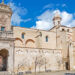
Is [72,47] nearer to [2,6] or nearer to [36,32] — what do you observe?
[36,32]

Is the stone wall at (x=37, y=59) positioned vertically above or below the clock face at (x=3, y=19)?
below

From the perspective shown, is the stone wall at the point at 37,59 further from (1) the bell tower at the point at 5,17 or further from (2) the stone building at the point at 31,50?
(1) the bell tower at the point at 5,17

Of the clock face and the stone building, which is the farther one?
the clock face

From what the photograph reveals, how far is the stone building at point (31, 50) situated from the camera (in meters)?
19.8

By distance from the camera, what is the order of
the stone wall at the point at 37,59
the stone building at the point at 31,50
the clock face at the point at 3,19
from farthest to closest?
the clock face at the point at 3,19 < the stone wall at the point at 37,59 < the stone building at the point at 31,50

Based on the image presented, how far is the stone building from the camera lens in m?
19.8

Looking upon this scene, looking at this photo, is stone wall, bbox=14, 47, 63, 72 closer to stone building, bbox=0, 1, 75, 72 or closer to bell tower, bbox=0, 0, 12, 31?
stone building, bbox=0, 1, 75, 72

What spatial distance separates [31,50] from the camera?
26688mm

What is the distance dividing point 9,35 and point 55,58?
13.4 metres

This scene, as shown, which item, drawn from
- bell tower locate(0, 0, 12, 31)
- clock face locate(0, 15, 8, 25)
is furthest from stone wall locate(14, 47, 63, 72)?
clock face locate(0, 15, 8, 25)

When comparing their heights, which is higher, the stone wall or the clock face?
the clock face

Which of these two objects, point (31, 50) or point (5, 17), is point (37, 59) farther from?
point (5, 17)

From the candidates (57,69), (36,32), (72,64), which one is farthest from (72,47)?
(36,32)

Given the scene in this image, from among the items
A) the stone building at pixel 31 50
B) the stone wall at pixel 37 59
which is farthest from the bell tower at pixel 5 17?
the stone wall at pixel 37 59
